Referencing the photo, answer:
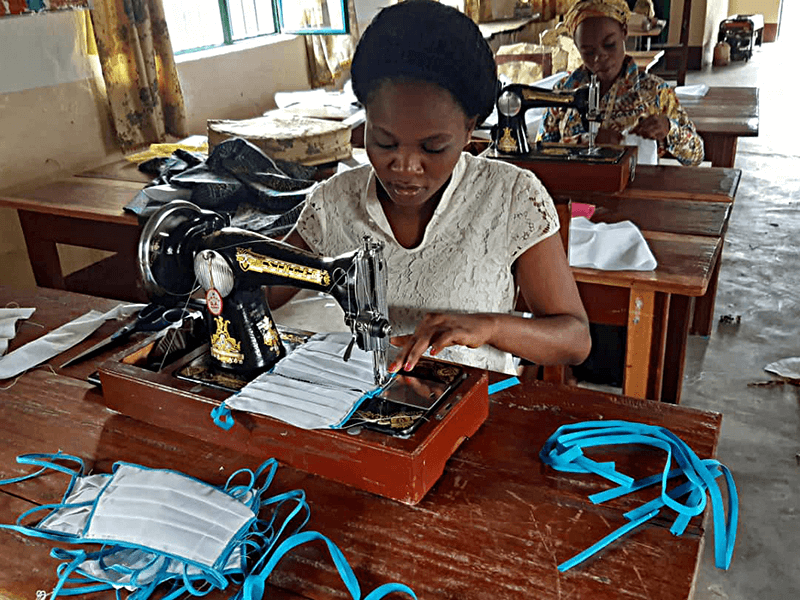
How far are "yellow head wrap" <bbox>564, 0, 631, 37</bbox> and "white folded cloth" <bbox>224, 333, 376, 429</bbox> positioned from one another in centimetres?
219

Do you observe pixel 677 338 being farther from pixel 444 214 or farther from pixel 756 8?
pixel 756 8

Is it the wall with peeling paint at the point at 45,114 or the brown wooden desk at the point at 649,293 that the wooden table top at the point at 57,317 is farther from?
A: the wall with peeling paint at the point at 45,114

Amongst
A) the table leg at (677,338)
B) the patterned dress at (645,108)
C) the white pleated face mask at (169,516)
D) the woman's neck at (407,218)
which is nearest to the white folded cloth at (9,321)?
the white pleated face mask at (169,516)

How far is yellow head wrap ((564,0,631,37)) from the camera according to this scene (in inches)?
114

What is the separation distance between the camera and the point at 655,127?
295 cm

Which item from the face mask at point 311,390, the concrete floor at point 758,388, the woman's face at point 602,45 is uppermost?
the woman's face at point 602,45

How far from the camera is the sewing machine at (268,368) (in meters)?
1.03

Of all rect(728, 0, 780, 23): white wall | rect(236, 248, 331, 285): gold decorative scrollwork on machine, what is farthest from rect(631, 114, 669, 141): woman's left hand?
rect(728, 0, 780, 23): white wall

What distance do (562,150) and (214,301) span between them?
67.0 inches

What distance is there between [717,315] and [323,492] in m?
2.98

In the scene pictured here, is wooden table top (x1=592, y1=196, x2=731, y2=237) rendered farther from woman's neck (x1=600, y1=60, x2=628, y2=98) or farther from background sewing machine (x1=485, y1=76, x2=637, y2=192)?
woman's neck (x1=600, y1=60, x2=628, y2=98)

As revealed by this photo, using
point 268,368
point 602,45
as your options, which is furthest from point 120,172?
point 268,368

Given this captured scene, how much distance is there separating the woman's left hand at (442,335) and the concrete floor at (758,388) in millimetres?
1147

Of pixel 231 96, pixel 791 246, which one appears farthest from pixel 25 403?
pixel 791 246
